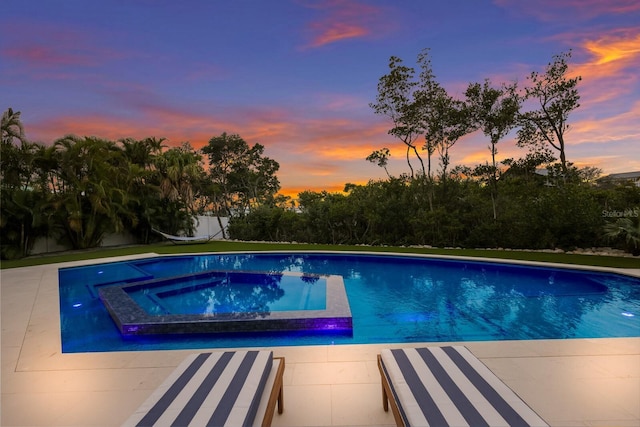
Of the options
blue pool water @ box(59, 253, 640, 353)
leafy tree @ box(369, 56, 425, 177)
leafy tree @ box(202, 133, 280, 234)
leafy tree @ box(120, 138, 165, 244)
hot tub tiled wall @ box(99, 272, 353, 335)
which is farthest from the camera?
A: leafy tree @ box(202, 133, 280, 234)

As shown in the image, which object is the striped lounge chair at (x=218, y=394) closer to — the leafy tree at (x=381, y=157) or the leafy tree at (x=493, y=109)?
the leafy tree at (x=493, y=109)

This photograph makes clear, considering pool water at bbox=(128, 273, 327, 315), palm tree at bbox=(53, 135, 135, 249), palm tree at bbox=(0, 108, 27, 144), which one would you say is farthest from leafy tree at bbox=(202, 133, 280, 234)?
pool water at bbox=(128, 273, 327, 315)

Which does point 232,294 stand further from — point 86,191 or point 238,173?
point 238,173

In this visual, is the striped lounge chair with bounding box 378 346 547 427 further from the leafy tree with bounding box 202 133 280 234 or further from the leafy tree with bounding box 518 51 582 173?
the leafy tree with bounding box 202 133 280 234

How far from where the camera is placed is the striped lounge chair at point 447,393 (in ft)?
5.98

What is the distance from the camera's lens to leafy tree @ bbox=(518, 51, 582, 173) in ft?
44.9

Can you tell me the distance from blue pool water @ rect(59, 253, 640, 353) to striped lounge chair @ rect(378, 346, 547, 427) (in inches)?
82.5

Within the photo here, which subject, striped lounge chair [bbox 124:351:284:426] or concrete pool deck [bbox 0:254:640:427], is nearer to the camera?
striped lounge chair [bbox 124:351:284:426]

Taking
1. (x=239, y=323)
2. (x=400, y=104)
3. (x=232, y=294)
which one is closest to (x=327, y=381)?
(x=239, y=323)

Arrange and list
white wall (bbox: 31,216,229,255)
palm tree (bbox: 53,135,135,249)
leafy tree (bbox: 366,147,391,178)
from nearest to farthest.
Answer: palm tree (bbox: 53,135,135,249) < white wall (bbox: 31,216,229,255) < leafy tree (bbox: 366,147,391,178)

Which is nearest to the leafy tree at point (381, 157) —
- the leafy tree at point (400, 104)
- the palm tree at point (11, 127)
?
the leafy tree at point (400, 104)

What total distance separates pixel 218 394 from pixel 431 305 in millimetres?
5175

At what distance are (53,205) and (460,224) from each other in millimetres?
Answer: 15973

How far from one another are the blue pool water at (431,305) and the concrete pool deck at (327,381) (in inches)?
32.5
